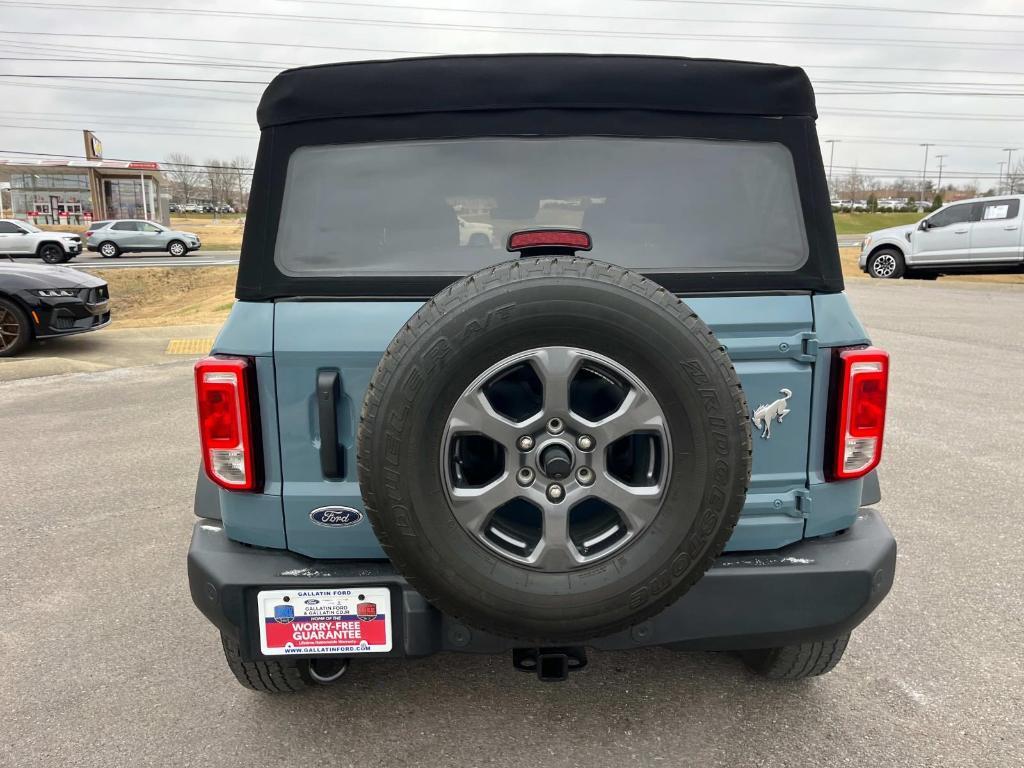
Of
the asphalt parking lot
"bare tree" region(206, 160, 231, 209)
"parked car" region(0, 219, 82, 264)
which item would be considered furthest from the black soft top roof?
"bare tree" region(206, 160, 231, 209)

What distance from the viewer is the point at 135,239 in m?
33.0

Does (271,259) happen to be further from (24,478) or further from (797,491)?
(24,478)

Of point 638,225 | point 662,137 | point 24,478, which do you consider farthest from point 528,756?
point 24,478

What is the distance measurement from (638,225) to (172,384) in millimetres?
6932

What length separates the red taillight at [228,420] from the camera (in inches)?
84.4

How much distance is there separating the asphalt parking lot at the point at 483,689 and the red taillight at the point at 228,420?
91 cm

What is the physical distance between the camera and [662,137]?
7.41 feet

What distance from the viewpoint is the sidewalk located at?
8.58m

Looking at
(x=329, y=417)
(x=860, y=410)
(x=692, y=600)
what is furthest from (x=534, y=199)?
(x=692, y=600)

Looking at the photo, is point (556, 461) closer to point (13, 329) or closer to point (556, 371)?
point (556, 371)

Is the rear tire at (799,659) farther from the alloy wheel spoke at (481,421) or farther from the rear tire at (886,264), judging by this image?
the rear tire at (886,264)

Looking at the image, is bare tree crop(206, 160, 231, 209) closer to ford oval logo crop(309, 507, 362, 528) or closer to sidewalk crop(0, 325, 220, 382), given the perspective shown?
sidewalk crop(0, 325, 220, 382)

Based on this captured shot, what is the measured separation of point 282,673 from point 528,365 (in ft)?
4.82

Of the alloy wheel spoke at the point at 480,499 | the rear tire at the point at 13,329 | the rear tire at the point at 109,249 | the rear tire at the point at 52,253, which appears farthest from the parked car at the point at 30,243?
the alloy wheel spoke at the point at 480,499
